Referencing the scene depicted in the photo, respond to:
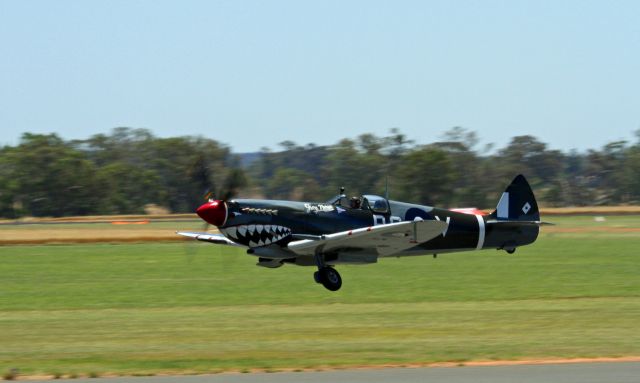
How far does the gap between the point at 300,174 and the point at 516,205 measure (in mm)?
103851

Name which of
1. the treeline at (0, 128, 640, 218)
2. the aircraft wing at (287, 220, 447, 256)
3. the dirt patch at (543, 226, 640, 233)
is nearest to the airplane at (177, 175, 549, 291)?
the aircraft wing at (287, 220, 447, 256)

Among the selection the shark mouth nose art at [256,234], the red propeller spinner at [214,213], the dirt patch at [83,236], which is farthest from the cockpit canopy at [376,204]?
the dirt patch at [83,236]

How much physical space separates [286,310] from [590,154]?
421 feet

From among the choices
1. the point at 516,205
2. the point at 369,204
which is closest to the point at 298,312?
the point at 369,204

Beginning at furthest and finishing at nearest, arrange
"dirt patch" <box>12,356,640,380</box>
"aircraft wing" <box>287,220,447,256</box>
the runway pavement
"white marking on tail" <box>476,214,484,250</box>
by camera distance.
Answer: "white marking on tail" <box>476,214,484,250</box>, "aircraft wing" <box>287,220,447,256</box>, "dirt patch" <box>12,356,640,380</box>, the runway pavement

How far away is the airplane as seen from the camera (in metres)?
22.8

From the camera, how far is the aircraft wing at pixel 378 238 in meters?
22.3

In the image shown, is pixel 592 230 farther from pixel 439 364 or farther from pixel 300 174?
pixel 300 174

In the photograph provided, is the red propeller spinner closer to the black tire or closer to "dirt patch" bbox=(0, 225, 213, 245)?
the black tire

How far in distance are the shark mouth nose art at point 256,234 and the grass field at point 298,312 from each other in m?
1.92

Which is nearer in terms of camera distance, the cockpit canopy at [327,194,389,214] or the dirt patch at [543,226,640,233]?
the cockpit canopy at [327,194,389,214]

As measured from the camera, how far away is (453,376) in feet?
50.6

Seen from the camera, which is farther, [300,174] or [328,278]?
[300,174]

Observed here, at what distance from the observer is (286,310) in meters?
25.9
